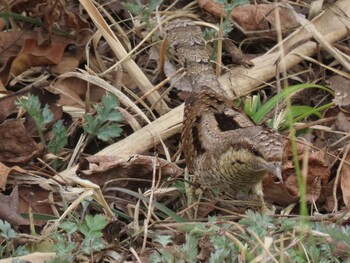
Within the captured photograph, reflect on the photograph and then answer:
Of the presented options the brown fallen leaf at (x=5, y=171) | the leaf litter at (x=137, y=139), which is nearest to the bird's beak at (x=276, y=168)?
the leaf litter at (x=137, y=139)

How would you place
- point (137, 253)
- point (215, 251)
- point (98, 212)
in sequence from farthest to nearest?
point (98, 212) → point (137, 253) → point (215, 251)

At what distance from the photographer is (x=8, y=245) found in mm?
3688

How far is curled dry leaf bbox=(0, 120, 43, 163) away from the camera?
4418 millimetres

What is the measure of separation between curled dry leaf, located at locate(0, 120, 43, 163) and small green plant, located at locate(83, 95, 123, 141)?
267 mm

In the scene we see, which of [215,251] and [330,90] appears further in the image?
[330,90]

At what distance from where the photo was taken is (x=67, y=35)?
513 centimetres

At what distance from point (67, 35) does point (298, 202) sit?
5.59 feet

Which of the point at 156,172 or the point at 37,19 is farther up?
the point at 37,19

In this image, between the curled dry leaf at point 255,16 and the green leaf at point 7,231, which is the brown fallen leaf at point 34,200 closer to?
the green leaf at point 7,231

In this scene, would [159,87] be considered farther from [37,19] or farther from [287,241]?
[287,241]

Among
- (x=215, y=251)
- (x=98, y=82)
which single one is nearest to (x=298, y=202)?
(x=215, y=251)

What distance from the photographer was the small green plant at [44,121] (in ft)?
14.1

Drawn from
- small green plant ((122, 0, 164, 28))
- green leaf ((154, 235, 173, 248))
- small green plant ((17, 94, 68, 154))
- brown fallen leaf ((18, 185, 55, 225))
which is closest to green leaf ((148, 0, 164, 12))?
small green plant ((122, 0, 164, 28))

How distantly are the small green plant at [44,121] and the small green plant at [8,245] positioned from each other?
2.40ft
